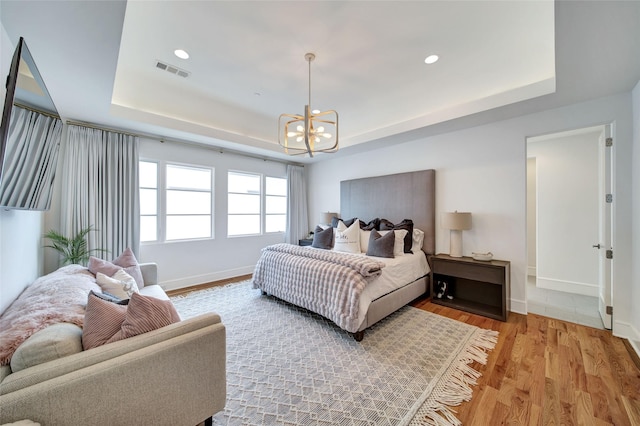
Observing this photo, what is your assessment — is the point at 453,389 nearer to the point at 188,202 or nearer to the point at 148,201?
the point at 188,202

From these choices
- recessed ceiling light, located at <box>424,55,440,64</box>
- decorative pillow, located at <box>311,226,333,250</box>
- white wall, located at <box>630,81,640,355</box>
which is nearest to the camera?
white wall, located at <box>630,81,640,355</box>

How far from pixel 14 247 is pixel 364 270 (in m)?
2.95

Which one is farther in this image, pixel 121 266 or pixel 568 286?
pixel 568 286

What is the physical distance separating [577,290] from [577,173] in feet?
6.14

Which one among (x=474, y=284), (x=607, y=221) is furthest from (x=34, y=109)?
(x=607, y=221)

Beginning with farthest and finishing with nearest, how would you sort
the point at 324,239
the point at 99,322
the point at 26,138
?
the point at 324,239 < the point at 26,138 < the point at 99,322

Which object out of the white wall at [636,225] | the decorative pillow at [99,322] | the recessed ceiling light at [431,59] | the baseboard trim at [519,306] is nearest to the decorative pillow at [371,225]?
the baseboard trim at [519,306]

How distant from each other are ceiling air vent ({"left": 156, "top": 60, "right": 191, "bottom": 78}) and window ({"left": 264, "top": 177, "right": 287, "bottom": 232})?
2761 mm

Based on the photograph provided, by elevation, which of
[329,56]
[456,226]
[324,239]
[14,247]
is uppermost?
[329,56]

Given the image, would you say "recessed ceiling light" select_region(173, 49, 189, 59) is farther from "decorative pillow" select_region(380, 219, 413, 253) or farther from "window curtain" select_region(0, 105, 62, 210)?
"decorative pillow" select_region(380, 219, 413, 253)

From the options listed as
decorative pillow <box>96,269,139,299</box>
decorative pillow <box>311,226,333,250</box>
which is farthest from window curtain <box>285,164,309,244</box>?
decorative pillow <box>96,269,139,299</box>

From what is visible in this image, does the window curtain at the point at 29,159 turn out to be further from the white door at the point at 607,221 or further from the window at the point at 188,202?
the white door at the point at 607,221

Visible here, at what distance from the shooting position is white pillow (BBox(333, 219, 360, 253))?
12.9 feet

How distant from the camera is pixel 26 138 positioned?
1476 millimetres
